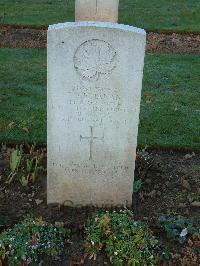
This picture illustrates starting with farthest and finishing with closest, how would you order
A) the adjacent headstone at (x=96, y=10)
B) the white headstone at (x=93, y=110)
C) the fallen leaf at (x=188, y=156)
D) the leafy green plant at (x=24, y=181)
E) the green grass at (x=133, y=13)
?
the green grass at (x=133, y=13) < the adjacent headstone at (x=96, y=10) < the fallen leaf at (x=188, y=156) < the leafy green plant at (x=24, y=181) < the white headstone at (x=93, y=110)

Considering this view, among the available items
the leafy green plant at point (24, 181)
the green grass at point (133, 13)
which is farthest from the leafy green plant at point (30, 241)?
the green grass at point (133, 13)

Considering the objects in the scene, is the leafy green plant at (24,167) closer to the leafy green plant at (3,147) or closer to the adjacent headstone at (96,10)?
the leafy green plant at (3,147)

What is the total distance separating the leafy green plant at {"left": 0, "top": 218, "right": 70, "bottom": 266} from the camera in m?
4.22

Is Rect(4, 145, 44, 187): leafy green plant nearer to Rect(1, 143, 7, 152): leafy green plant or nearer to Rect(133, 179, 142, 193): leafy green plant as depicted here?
Rect(1, 143, 7, 152): leafy green plant

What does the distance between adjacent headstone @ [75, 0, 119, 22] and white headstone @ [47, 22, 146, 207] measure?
569 cm

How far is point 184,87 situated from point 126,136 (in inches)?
174

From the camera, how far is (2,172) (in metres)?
5.59

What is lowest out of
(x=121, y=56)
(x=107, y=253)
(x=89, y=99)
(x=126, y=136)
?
(x=107, y=253)

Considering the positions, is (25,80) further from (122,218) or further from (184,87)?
(122,218)

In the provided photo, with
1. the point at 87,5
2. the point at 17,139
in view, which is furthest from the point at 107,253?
the point at 87,5

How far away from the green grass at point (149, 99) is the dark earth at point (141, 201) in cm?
72

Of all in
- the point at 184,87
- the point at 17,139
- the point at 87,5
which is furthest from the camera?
the point at 87,5

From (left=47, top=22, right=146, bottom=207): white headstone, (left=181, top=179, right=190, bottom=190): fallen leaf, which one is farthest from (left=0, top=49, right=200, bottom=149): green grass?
(left=47, top=22, right=146, bottom=207): white headstone

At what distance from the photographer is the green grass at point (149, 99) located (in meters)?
6.74
